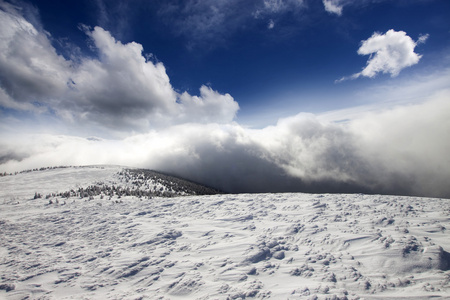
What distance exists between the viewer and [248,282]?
24.0ft

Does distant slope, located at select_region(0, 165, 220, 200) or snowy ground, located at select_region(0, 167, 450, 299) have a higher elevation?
distant slope, located at select_region(0, 165, 220, 200)

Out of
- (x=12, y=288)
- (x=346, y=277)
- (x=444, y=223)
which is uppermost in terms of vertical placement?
(x=444, y=223)

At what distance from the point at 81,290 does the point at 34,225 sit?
13721 mm

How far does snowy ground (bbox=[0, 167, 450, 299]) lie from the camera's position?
696cm

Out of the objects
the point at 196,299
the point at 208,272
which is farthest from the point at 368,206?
the point at 196,299

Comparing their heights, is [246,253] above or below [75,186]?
below

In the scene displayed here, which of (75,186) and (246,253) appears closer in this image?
(246,253)

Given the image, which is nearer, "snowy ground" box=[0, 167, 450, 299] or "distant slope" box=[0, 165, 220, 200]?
"snowy ground" box=[0, 167, 450, 299]

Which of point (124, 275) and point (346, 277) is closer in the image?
point (346, 277)

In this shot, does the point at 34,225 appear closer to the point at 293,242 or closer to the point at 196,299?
the point at 196,299

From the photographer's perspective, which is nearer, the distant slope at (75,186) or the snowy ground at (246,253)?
the snowy ground at (246,253)

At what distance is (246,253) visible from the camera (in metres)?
9.19

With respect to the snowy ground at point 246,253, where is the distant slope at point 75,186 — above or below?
above

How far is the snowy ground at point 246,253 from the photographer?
696cm
